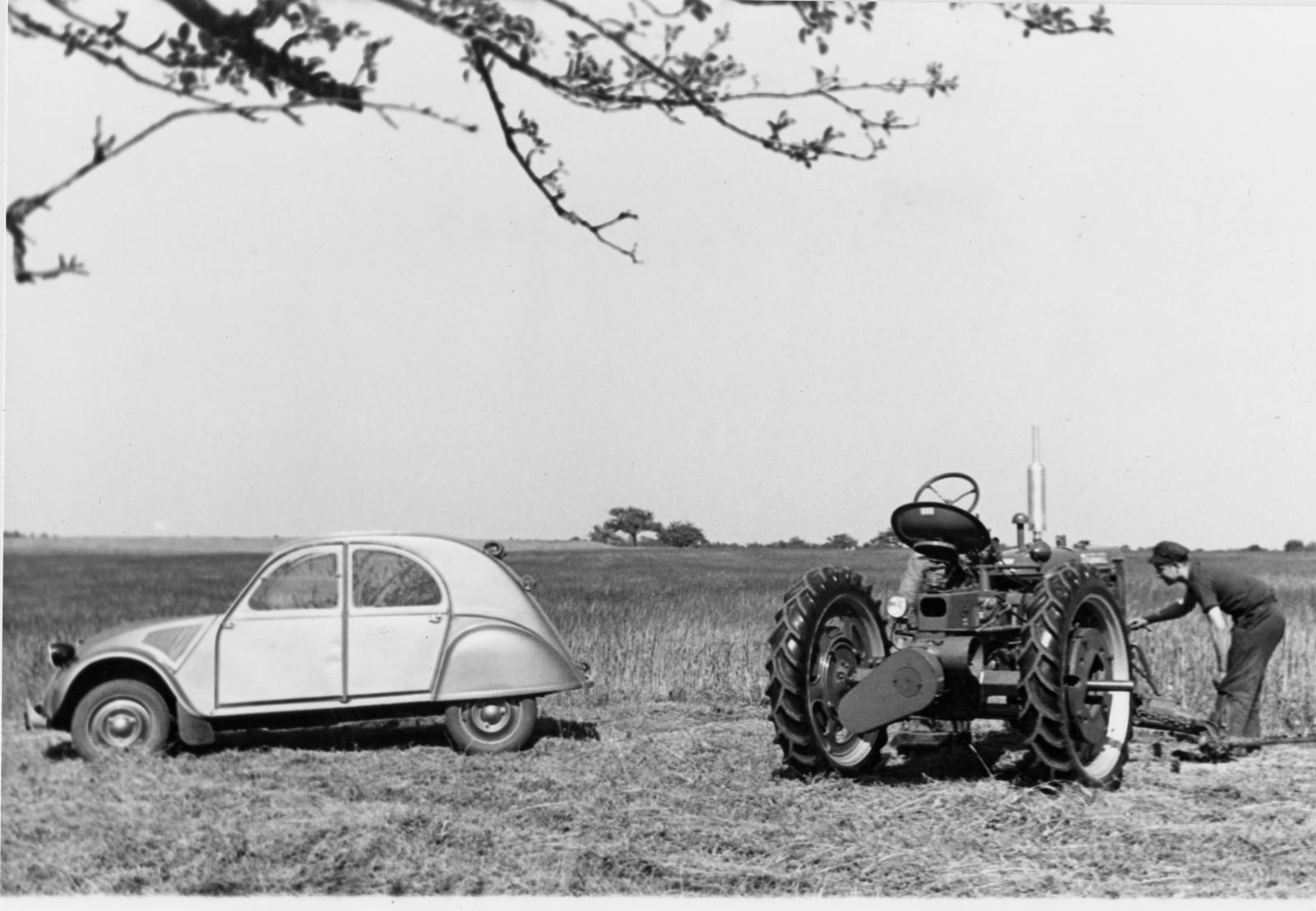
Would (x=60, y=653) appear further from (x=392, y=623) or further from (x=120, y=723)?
(x=392, y=623)

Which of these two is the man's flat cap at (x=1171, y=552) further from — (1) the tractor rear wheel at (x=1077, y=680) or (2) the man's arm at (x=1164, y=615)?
(1) the tractor rear wheel at (x=1077, y=680)

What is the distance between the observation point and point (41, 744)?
264 inches

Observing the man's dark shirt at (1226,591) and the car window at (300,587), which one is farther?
the man's dark shirt at (1226,591)

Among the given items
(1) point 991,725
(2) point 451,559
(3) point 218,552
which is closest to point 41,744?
(3) point 218,552

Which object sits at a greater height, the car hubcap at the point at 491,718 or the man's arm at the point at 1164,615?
the man's arm at the point at 1164,615

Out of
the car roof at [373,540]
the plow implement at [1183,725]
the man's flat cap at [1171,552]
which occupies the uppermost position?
the car roof at [373,540]

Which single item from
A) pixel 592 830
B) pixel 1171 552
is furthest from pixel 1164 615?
pixel 592 830

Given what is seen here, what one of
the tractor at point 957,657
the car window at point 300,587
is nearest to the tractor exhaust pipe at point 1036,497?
the tractor at point 957,657

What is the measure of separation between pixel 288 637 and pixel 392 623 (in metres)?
0.54

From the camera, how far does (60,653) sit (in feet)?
22.3

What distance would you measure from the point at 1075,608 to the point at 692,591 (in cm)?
320

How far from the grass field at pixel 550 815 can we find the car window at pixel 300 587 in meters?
0.17

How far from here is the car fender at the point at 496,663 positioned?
25.3 ft

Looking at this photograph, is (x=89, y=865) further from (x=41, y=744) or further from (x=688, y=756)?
(x=688, y=756)
